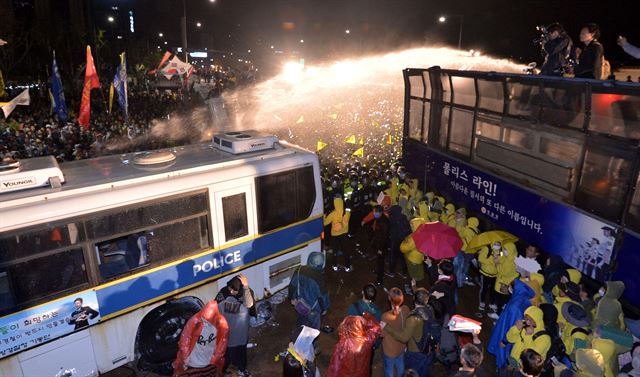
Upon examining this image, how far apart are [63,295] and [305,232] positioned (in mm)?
4184

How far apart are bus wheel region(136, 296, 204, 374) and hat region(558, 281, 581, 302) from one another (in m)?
5.70

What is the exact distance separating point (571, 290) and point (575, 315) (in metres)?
0.63

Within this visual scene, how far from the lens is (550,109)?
7758mm

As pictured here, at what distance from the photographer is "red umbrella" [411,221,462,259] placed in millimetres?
6973

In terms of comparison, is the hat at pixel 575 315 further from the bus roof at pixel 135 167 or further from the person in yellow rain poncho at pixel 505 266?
the bus roof at pixel 135 167

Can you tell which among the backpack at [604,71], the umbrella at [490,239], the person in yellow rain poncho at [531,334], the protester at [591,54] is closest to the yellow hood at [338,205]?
the umbrella at [490,239]

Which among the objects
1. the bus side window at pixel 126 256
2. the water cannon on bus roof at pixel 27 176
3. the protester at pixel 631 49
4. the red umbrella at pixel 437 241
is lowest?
the red umbrella at pixel 437 241

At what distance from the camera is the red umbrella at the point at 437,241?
6973mm

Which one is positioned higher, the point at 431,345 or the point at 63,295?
the point at 63,295

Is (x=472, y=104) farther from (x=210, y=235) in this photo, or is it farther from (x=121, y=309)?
(x=121, y=309)

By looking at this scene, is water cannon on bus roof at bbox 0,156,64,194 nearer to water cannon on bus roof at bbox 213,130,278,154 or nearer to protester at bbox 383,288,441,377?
water cannon on bus roof at bbox 213,130,278,154

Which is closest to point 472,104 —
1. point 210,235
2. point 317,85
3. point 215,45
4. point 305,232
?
point 305,232

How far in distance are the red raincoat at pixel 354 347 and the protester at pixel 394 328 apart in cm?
26

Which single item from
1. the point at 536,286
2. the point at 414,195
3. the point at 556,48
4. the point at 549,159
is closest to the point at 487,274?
the point at 536,286
